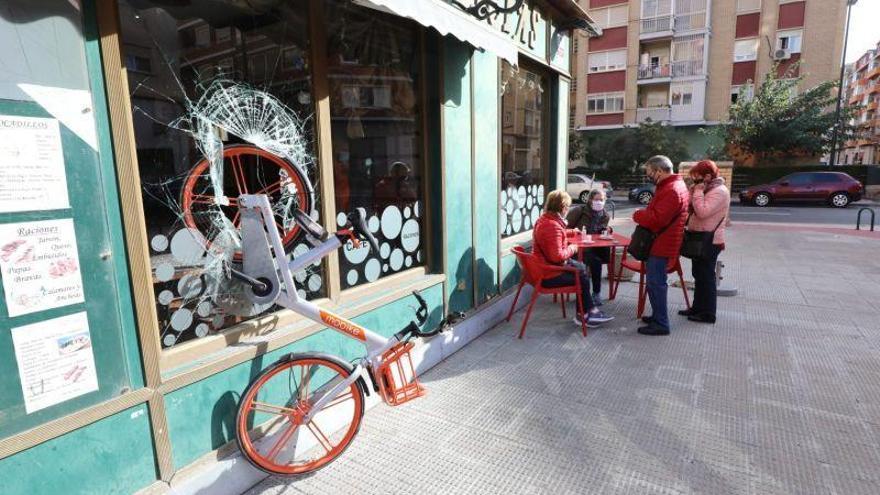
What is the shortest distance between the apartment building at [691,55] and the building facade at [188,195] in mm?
24989

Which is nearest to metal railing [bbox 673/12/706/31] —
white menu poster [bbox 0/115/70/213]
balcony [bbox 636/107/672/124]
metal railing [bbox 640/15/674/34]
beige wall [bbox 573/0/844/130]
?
metal railing [bbox 640/15/674/34]

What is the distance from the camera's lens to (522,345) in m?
4.37

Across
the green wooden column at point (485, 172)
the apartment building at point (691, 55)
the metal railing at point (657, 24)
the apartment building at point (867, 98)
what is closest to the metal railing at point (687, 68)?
the apartment building at point (691, 55)

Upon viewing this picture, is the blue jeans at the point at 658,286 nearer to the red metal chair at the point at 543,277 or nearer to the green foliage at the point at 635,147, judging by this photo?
the red metal chair at the point at 543,277

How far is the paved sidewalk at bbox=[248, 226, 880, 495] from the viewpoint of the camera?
2531mm

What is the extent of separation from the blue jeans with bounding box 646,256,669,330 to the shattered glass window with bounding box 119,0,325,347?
317cm

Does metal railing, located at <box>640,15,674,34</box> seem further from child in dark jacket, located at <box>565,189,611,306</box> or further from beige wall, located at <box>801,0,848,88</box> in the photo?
child in dark jacket, located at <box>565,189,611,306</box>

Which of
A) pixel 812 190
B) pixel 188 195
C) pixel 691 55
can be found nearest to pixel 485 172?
pixel 188 195

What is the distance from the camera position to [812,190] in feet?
57.3

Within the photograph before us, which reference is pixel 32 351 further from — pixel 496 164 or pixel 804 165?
pixel 804 165

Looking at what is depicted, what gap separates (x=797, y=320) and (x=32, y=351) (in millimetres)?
6004

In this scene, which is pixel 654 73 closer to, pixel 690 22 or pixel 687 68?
pixel 687 68

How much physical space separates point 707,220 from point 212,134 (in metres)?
4.24

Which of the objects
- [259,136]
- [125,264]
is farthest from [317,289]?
[125,264]
